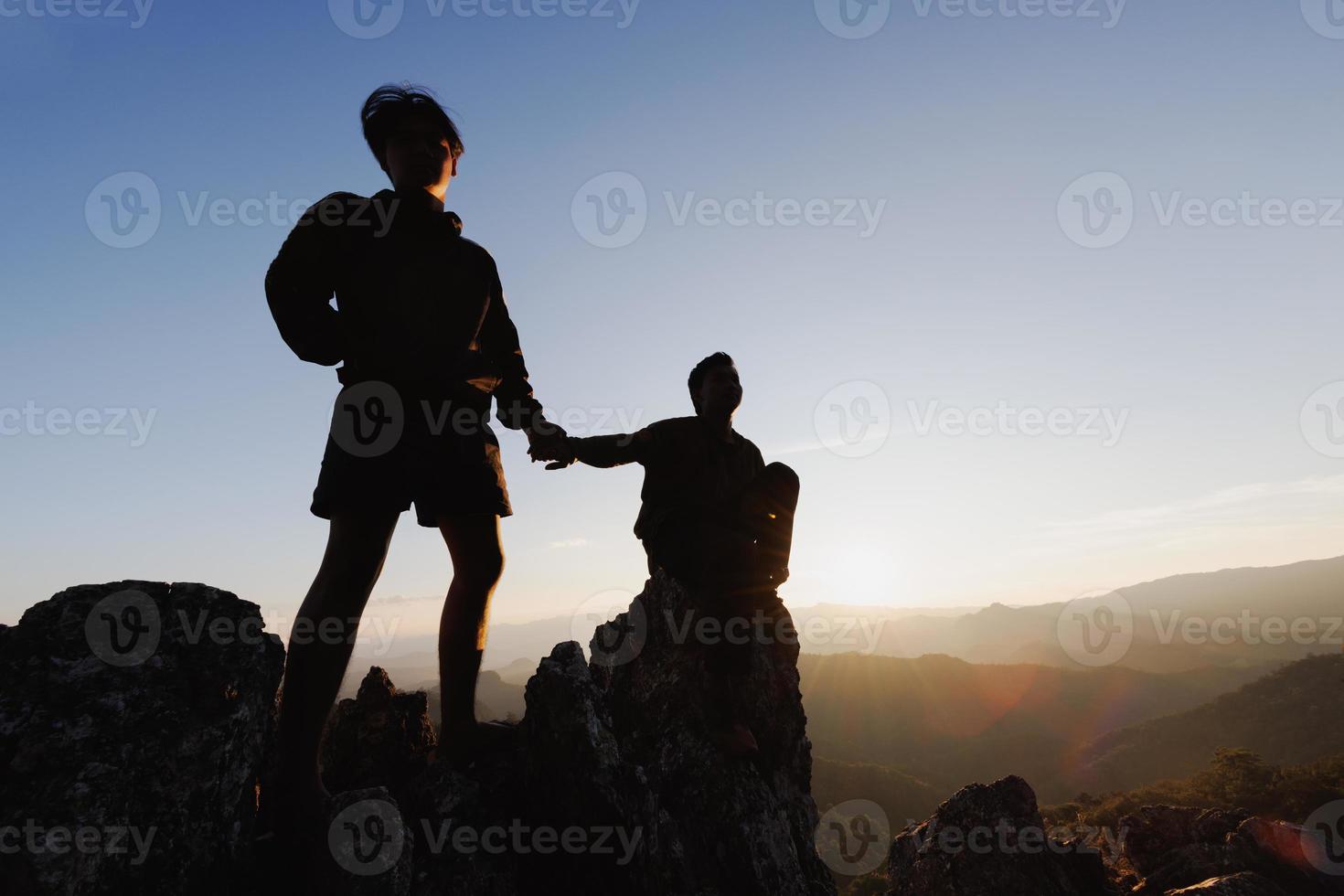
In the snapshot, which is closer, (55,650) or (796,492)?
(55,650)

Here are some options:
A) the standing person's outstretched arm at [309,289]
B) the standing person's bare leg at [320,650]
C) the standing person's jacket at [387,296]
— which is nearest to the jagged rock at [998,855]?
the standing person's bare leg at [320,650]

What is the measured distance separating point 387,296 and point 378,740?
3.13 m

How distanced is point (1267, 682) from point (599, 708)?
130015mm

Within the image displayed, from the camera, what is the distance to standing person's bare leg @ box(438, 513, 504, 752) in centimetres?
402

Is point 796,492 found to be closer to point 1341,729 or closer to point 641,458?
point 641,458

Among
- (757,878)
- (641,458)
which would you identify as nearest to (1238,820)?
(757,878)

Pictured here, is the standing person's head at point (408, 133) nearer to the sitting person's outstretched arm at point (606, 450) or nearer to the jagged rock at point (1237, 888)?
the sitting person's outstretched arm at point (606, 450)

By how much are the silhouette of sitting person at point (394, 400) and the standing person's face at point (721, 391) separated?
2585 mm

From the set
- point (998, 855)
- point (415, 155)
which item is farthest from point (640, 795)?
point (998, 855)

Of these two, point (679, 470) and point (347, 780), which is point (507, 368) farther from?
point (347, 780)

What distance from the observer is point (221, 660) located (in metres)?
3.14

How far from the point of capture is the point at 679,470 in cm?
606

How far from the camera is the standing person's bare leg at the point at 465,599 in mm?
4016

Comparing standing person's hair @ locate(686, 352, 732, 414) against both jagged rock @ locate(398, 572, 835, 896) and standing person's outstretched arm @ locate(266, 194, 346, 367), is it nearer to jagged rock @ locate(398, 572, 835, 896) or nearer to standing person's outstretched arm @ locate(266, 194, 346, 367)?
jagged rock @ locate(398, 572, 835, 896)
